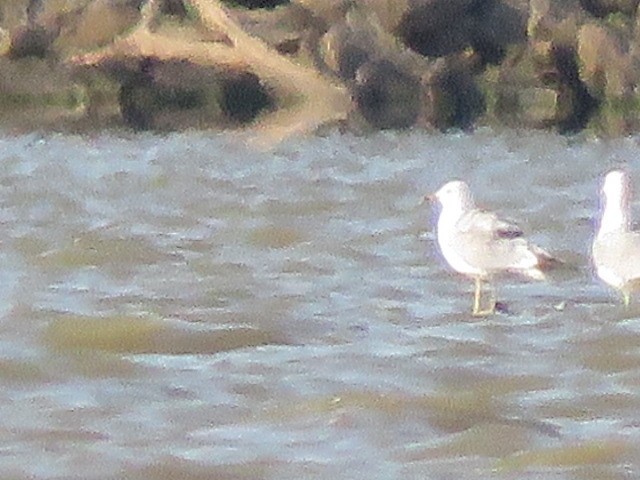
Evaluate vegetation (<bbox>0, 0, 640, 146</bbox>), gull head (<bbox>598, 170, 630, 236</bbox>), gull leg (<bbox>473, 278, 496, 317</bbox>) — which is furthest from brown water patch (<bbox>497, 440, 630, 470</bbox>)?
vegetation (<bbox>0, 0, 640, 146</bbox>)

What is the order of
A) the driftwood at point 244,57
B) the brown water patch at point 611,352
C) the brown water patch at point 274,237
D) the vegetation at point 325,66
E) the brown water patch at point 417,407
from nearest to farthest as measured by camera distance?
the brown water patch at point 417,407, the brown water patch at point 611,352, the brown water patch at point 274,237, the driftwood at point 244,57, the vegetation at point 325,66

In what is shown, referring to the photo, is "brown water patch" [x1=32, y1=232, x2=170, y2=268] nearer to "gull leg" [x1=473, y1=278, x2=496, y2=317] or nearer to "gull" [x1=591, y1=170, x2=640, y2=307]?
"gull leg" [x1=473, y1=278, x2=496, y2=317]

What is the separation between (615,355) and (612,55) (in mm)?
11587

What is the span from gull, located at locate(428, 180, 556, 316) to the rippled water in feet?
0.61

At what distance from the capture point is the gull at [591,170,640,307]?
23.9 feet

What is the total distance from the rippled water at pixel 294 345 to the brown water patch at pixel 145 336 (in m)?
0.01

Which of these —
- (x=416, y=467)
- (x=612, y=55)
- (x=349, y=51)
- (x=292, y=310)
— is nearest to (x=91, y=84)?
(x=349, y=51)

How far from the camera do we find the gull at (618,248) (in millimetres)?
7297

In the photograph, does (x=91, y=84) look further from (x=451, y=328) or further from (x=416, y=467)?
(x=416, y=467)

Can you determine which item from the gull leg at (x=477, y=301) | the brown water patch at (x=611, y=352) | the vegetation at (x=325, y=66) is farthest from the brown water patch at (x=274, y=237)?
the vegetation at (x=325, y=66)

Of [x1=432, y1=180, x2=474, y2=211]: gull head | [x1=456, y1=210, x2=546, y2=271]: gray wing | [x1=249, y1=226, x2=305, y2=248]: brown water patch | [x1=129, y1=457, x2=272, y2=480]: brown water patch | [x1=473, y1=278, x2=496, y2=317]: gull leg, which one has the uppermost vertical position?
[x1=249, y1=226, x2=305, y2=248]: brown water patch

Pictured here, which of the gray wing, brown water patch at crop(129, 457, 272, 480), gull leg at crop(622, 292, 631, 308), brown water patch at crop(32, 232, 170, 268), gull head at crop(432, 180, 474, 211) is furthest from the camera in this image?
brown water patch at crop(32, 232, 170, 268)

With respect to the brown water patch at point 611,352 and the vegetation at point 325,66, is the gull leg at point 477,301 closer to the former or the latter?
the brown water patch at point 611,352

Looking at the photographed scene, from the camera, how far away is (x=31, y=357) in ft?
22.5
